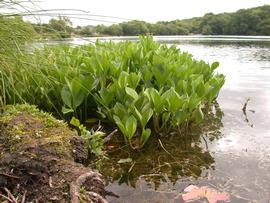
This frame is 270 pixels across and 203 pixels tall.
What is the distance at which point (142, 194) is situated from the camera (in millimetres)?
2158

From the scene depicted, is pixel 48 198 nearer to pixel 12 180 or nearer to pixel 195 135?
pixel 12 180

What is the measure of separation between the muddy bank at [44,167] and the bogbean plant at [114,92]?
47 cm

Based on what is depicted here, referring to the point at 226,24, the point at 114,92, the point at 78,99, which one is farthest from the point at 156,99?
the point at 226,24

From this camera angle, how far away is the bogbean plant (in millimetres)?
2768

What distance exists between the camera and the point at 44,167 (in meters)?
1.77

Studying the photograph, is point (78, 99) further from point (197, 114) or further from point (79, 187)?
point (79, 187)

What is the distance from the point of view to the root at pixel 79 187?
155 centimetres

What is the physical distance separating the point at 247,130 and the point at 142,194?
1737 mm

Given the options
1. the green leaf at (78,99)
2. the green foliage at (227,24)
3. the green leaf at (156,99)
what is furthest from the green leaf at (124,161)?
the green foliage at (227,24)

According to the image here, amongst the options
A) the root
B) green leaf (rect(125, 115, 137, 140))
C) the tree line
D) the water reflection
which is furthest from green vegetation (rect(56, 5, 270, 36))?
the root

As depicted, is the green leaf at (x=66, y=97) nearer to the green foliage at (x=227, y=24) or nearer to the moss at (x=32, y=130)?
the moss at (x=32, y=130)

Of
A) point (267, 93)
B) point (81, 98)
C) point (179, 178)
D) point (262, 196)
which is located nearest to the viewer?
point (262, 196)

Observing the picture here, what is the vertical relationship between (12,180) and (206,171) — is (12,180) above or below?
above

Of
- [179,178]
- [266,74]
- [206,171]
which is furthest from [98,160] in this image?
[266,74]
